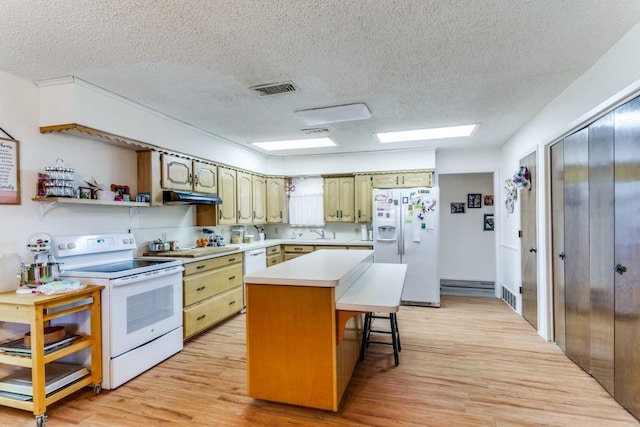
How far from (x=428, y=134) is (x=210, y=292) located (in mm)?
3396

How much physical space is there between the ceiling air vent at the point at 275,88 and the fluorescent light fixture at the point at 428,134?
1.85 metres

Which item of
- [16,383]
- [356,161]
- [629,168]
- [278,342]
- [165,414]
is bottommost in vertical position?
[165,414]

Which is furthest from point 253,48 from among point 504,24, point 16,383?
point 16,383

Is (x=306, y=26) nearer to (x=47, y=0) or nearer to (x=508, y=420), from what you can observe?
(x=47, y=0)

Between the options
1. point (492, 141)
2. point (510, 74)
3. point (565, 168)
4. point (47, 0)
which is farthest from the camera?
point (492, 141)

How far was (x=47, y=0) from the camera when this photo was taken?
1.66 meters

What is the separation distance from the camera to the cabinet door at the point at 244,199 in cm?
495

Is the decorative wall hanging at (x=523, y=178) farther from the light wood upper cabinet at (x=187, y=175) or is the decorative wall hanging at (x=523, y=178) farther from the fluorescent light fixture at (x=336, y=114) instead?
the light wood upper cabinet at (x=187, y=175)

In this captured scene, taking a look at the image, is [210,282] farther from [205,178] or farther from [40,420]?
[40,420]

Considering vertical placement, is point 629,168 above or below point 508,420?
above

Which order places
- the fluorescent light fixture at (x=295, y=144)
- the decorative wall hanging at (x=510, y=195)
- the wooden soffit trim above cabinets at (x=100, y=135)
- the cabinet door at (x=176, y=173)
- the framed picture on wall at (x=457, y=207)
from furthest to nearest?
the framed picture on wall at (x=457, y=207) → the fluorescent light fixture at (x=295, y=144) → the decorative wall hanging at (x=510, y=195) → the cabinet door at (x=176, y=173) → the wooden soffit trim above cabinets at (x=100, y=135)

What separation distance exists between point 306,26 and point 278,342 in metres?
1.99

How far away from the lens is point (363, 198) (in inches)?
216

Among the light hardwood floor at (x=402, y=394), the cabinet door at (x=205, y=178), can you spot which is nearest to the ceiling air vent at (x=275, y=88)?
the cabinet door at (x=205, y=178)
